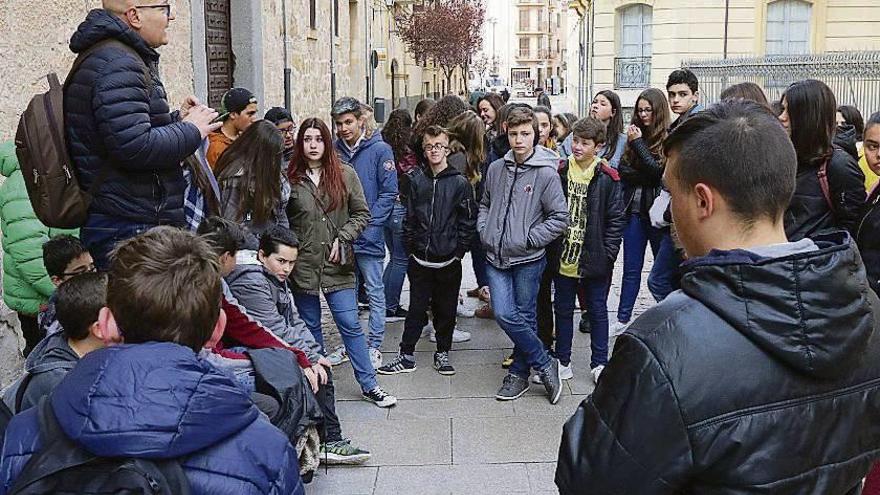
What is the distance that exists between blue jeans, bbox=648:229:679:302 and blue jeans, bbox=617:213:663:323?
0.49 metres

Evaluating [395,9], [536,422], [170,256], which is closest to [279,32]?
[536,422]

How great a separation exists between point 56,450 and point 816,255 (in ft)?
5.35

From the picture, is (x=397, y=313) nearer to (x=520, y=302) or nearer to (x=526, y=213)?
(x=520, y=302)

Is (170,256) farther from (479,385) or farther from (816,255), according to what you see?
(479,385)

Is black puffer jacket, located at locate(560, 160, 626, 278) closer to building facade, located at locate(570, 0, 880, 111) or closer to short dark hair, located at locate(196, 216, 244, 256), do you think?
short dark hair, located at locate(196, 216, 244, 256)

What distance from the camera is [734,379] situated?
1787 millimetres

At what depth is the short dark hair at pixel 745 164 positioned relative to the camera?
1.88 metres

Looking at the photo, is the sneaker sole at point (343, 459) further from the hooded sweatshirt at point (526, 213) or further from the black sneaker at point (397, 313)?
the black sneaker at point (397, 313)

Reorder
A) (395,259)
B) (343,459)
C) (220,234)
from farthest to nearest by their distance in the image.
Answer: (395,259) → (343,459) → (220,234)

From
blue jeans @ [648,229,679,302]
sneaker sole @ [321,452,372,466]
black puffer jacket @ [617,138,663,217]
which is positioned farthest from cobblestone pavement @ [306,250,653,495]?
black puffer jacket @ [617,138,663,217]

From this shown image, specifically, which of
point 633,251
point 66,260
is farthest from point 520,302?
point 66,260

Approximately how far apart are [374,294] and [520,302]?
1.17m

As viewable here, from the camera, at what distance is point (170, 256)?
231 cm

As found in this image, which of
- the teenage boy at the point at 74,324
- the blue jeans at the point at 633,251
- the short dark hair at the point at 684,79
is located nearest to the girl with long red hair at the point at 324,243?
the blue jeans at the point at 633,251
